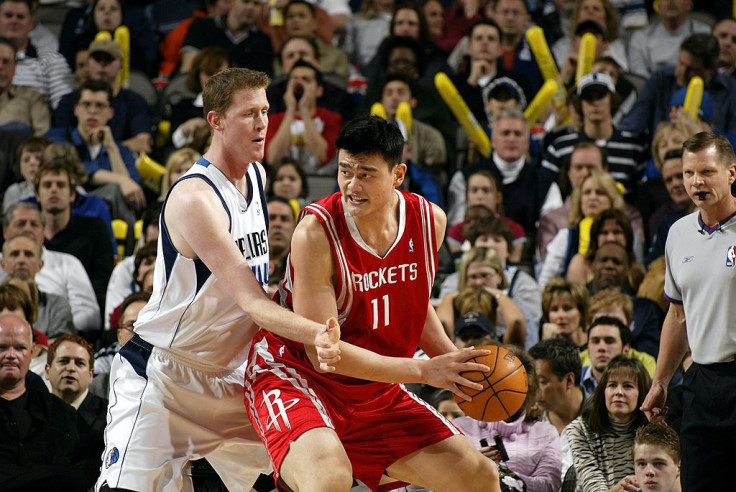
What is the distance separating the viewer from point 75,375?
293 inches

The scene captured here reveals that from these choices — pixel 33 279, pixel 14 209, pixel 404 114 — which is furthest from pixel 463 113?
pixel 33 279

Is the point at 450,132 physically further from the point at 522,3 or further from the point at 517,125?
the point at 522,3

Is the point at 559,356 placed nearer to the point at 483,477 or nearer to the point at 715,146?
the point at 715,146

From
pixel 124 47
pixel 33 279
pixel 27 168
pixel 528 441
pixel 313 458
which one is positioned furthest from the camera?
pixel 124 47

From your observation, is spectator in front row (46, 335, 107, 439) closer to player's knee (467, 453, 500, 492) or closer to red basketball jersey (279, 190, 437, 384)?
red basketball jersey (279, 190, 437, 384)

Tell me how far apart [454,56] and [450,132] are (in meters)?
1.46

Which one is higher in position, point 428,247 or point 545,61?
point 428,247

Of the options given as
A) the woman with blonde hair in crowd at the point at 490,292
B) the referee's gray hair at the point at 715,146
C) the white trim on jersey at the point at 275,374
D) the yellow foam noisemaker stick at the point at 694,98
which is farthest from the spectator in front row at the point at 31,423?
the yellow foam noisemaker stick at the point at 694,98

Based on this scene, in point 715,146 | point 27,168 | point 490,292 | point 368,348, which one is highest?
point 715,146

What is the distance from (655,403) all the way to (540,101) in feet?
19.6

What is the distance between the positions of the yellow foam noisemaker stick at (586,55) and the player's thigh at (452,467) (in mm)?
7006

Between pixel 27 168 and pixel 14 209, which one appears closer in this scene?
pixel 14 209

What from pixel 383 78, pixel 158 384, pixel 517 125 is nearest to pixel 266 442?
pixel 158 384

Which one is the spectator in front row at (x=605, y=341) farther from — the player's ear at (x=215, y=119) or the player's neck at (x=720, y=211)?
the player's ear at (x=215, y=119)
